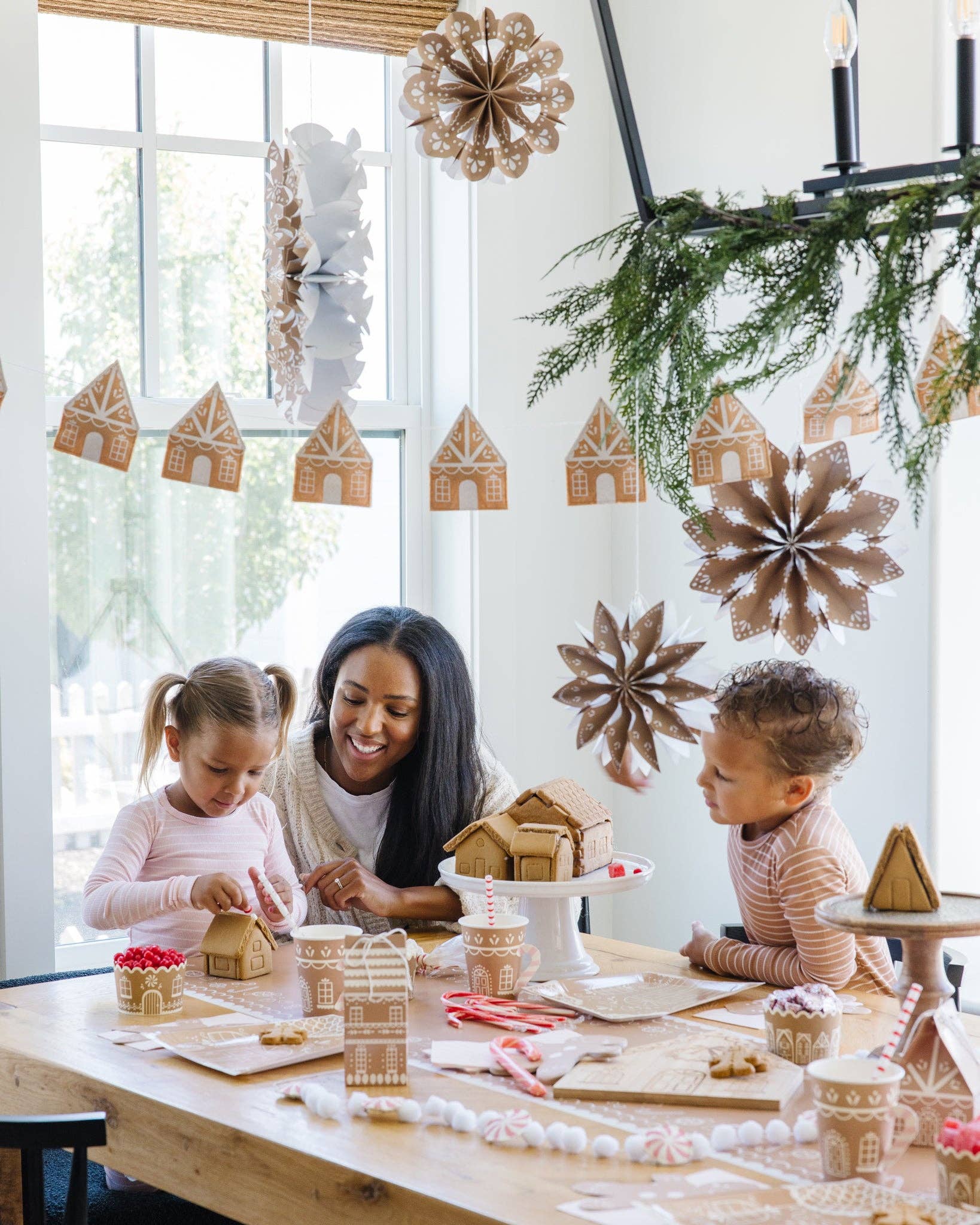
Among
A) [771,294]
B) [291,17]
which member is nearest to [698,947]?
[771,294]

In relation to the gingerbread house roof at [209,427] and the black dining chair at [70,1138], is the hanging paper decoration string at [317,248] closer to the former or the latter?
the gingerbread house roof at [209,427]

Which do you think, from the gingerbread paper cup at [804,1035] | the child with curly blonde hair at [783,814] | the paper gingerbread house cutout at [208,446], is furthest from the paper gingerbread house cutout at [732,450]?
the gingerbread paper cup at [804,1035]

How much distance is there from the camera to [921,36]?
8.97ft

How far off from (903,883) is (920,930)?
0.08 meters

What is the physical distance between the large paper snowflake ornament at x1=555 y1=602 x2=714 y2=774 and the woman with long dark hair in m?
0.23

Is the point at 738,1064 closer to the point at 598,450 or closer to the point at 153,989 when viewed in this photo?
the point at 153,989

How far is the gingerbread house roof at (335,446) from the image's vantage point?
224cm

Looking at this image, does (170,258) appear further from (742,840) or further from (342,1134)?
(342,1134)

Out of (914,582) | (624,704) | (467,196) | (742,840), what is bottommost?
(742,840)

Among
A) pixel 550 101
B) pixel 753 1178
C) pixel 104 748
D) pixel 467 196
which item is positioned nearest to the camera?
pixel 753 1178

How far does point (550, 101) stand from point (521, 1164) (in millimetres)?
1383

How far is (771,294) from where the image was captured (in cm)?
142

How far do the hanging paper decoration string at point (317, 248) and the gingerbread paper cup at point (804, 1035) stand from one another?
1091 mm

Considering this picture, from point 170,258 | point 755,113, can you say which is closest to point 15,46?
point 170,258
